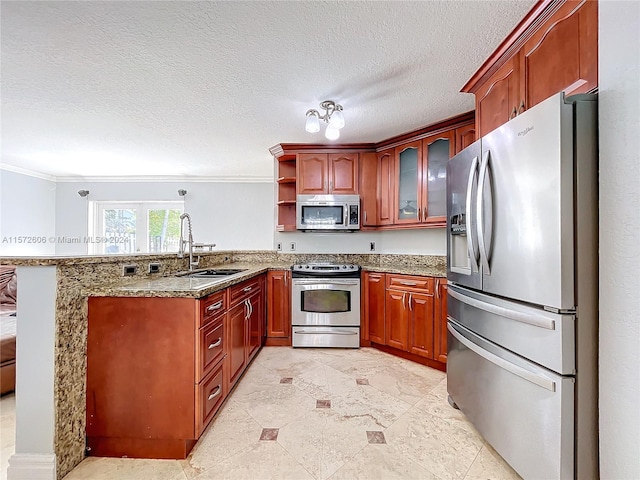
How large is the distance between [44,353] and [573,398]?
7.43 feet

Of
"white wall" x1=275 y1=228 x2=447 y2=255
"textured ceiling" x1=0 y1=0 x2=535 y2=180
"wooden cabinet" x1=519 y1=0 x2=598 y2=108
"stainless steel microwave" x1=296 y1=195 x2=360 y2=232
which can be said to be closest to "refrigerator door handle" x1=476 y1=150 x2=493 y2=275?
"wooden cabinet" x1=519 y1=0 x2=598 y2=108

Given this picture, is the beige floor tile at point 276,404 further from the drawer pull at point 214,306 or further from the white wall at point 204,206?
the white wall at point 204,206

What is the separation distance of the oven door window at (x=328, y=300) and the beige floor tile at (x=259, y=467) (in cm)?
153

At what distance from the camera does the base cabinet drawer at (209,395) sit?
1463 mm

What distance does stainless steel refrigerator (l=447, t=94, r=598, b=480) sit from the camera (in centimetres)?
108

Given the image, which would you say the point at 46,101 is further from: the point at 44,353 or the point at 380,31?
the point at 380,31

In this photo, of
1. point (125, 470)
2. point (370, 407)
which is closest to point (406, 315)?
point (370, 407)

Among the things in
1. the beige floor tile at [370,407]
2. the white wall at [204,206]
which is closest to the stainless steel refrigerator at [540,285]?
the beige floor tile at [370,407]

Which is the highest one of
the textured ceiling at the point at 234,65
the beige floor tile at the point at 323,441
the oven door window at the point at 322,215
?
the textured ceiling at the point at 234,65

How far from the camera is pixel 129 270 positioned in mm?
1741

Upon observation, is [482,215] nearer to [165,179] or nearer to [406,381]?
[406,381]

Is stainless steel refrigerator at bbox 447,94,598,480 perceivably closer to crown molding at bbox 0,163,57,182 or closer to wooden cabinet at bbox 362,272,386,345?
wooden cabinet at bbox 362,272,386,345

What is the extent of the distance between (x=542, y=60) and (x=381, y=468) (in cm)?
218

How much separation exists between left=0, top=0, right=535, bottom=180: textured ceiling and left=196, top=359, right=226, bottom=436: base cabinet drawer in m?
1.91
